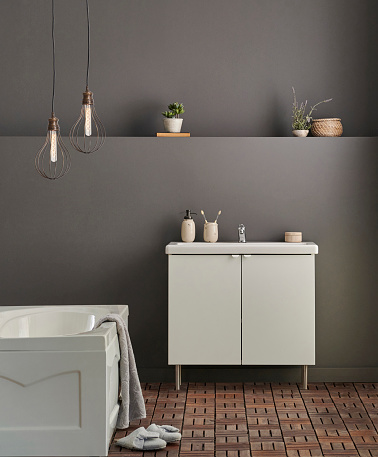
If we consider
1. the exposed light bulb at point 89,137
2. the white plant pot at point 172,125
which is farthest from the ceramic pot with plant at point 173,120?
the exposed light bulb at point 89,137

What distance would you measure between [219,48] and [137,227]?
143cm

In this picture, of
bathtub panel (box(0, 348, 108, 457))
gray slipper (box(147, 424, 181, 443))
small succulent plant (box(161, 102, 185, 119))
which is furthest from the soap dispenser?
bathtub panel (box(0, 348, 108, 457))

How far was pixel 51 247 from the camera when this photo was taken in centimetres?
491

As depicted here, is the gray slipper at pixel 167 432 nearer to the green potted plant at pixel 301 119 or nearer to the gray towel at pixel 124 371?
the gray towel at pixel 124 371

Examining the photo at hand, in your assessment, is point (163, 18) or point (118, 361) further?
point (163, 18)

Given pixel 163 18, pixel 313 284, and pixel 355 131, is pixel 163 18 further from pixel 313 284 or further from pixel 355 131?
pixel 313 284

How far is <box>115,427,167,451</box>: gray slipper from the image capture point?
3480mm

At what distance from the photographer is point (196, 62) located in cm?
509

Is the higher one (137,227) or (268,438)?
(137,227)

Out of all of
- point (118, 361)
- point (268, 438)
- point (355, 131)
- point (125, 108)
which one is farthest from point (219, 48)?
point (268, 438)

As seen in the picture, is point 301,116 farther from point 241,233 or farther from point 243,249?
point 243,249

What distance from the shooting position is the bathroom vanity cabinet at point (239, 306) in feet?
14.9

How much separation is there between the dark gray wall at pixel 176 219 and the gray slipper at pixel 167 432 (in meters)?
1.17

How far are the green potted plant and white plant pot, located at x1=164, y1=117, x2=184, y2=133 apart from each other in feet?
2.67
